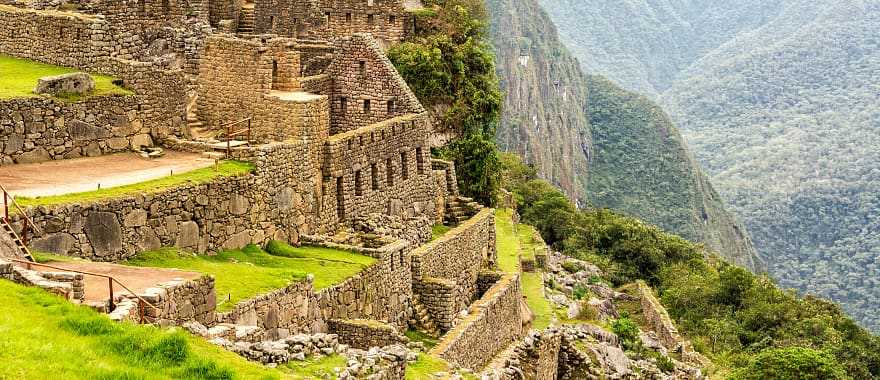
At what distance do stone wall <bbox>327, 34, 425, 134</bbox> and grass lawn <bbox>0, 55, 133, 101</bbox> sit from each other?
6.75m

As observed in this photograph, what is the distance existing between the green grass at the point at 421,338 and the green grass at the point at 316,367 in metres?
7.65

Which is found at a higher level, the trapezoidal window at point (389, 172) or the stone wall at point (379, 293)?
the trapezoidal window at point (389, 172)

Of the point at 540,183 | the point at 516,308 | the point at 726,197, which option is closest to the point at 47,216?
the point at 516,308

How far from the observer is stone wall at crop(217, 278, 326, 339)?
18.2 metres

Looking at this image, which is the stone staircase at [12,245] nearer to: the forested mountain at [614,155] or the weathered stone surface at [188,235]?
the weathered stone surface at [188,235]

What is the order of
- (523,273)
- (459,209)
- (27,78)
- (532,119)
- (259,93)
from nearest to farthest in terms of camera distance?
(27,78) → (259,93) → (459,209) → (523,273) → (532,119)

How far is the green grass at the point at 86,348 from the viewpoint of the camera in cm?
1216

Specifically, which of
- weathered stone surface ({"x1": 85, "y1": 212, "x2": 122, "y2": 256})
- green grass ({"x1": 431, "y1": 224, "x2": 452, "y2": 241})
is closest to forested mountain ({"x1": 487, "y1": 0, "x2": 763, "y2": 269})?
green grass ({"x1": 431, "y1": 224, "x2": 452, "y2": 241})

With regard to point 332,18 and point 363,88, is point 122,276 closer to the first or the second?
point 363,88

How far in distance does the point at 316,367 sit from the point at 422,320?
9562 mm

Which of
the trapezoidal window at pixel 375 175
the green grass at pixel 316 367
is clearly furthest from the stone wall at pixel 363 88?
the green grass at pixel 316 367

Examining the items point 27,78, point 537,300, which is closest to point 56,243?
point 27,78

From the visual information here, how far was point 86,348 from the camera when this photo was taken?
503 inches

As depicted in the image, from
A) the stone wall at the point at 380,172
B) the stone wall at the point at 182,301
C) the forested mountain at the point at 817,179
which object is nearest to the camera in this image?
the stone wall at the point at 182,301
